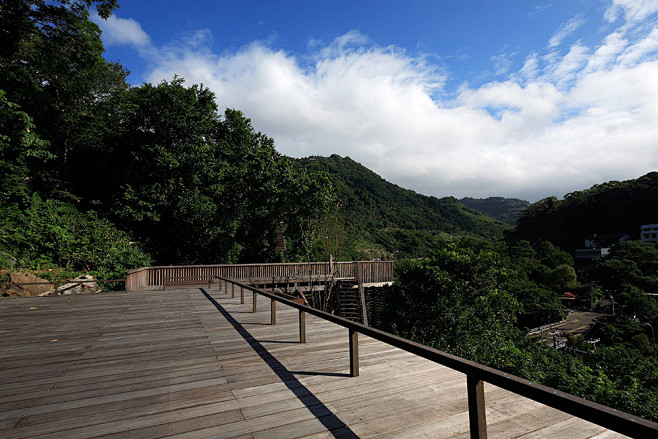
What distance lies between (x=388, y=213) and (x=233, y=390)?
8674 centimetres

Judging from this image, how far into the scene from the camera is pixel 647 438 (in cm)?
108

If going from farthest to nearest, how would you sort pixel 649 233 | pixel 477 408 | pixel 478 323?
pixel 649 233 < pixel 478 323 < pixel 477 408

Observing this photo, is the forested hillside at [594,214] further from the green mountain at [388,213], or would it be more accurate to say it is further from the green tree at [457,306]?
the green tree at [457,306]

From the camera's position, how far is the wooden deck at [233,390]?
2.47 metres

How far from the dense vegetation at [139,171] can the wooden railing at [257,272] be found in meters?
1.76

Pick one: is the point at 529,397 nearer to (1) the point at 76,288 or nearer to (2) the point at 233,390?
(2) the point at 233,390

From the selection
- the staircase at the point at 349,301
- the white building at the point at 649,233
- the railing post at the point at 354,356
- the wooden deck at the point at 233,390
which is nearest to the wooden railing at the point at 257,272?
the staircase at the point at 349,301

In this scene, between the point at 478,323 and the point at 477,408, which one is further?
the point at 478,323

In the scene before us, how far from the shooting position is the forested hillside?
87812mm

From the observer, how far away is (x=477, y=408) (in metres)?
1.84

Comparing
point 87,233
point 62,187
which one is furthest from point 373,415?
point 62,187

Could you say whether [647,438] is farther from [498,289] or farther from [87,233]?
[498,289]

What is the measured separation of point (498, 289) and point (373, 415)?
2439cm

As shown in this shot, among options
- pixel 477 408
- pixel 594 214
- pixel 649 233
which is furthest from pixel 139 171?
pixel 594 214
